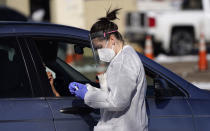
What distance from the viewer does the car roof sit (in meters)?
3.69

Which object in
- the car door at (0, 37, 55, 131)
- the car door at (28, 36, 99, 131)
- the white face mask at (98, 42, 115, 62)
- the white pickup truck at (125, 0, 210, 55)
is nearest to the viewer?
the white face mask at (98, 42, 115, 62)

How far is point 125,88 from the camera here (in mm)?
3227

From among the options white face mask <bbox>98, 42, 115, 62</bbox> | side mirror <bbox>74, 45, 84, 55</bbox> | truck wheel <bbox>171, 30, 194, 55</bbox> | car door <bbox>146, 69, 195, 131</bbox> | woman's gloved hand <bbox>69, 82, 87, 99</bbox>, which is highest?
white face mask <bbox>98, 42, 115, 62</bbox>

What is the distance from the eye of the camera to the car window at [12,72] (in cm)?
361

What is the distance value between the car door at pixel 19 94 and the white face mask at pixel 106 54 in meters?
0.54

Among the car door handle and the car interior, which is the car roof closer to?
the car interior

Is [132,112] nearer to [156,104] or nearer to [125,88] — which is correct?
[125,88]

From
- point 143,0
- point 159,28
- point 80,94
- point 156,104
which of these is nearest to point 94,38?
point 80,94

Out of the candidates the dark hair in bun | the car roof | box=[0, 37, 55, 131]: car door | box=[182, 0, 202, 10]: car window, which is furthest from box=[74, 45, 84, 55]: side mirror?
box=[182, 0, 202, 10]: car window

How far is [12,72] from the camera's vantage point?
3.66 m

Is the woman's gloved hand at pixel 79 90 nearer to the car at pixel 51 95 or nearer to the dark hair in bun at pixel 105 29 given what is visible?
the car at pixel 51 95

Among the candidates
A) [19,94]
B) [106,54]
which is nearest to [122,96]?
[106,54]

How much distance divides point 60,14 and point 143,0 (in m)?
3.12

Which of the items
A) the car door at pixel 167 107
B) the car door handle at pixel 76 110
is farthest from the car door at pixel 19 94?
the car door at pixel 167 107
